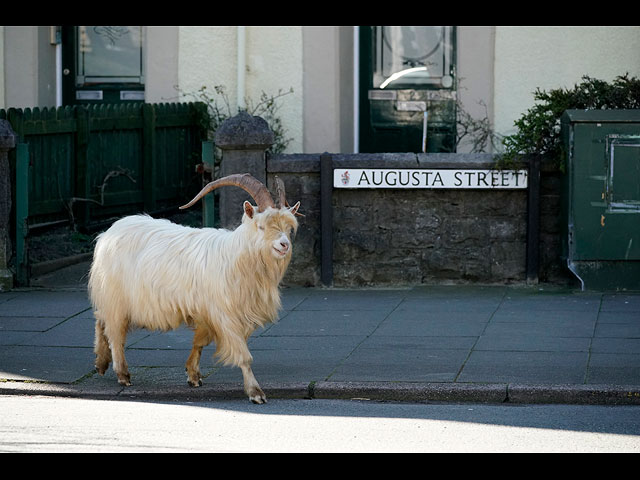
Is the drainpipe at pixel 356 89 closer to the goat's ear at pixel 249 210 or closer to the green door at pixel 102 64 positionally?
the green door at pixel 102 64

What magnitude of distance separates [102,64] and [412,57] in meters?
4.56

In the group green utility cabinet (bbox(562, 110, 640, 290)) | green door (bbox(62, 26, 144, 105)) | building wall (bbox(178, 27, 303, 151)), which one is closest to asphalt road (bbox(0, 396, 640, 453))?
green utility cabinet (bbox(562, 110, 640, 290))

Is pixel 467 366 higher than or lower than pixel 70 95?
lower

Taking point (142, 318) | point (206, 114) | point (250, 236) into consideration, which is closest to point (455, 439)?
point (250, 236)

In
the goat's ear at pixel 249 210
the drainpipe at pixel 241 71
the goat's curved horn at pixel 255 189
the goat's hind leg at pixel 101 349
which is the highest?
the drainpipe at pixel 241 71

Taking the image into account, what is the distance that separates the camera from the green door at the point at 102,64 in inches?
624

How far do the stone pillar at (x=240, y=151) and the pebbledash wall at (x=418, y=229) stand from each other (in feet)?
0.60

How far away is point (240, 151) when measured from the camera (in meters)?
11.7

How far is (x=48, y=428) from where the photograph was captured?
698 cm

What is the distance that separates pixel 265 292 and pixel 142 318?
0.97 metres

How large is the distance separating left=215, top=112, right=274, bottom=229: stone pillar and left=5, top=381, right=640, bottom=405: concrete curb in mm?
3879

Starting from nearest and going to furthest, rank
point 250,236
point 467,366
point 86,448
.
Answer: point 86,448
point 250,236
point 467,366

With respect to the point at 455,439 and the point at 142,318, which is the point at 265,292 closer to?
the point at 142,318

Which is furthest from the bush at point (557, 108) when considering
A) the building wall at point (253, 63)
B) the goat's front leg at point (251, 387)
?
the goat's front leg at point (251, 387)
